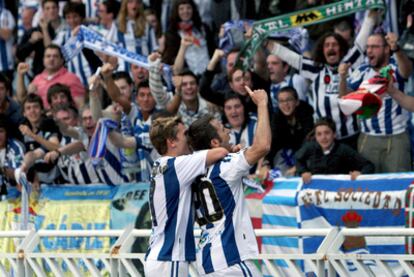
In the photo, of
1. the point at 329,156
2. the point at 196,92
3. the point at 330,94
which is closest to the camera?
the point at 329,156

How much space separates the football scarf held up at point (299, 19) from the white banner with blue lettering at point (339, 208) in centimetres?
203

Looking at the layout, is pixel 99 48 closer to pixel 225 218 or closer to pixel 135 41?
pixel 135 41

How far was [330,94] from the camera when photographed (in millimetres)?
13898

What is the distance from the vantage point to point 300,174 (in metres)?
13.3

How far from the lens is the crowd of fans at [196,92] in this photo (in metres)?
13.3

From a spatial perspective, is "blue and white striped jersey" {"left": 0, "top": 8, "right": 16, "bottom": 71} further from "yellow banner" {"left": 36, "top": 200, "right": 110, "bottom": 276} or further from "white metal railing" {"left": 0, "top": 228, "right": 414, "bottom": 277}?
"white metal railing" {"left": 0, "top": 228, "right": 414, "bottom": 277}

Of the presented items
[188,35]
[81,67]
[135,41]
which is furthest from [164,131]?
[81,67]

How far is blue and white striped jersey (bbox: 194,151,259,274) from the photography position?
9273 mm

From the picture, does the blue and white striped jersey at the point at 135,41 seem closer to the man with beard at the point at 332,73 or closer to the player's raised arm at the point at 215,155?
the man with beard at the point at 332,73

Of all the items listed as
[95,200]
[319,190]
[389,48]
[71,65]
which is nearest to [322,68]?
[389,48]

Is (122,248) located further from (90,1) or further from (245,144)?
(90,1)

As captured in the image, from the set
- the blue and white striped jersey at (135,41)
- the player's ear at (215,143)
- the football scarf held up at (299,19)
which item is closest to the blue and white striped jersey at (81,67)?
the blue and white striped jersey at (135,41)

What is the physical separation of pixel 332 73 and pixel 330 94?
0.83 feet

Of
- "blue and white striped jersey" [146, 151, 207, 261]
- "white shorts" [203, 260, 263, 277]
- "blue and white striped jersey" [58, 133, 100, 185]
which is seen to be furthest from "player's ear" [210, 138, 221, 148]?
"blue and white striped jersey" [58, 133, 100, 185]
